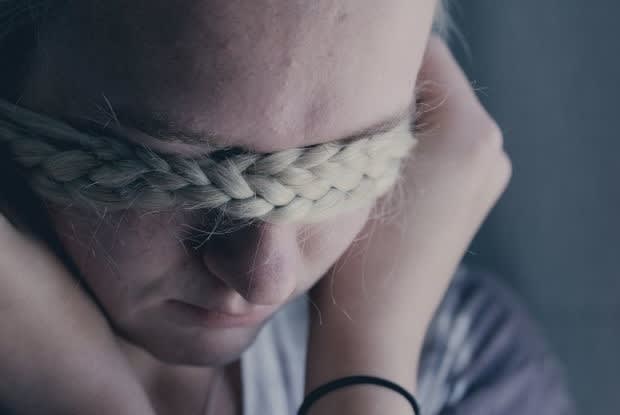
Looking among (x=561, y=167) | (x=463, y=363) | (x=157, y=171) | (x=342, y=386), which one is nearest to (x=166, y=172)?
(x=157, y=171)

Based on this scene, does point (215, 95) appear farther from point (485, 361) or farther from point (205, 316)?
point (485, 361)

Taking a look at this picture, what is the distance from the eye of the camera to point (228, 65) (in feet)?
1.47

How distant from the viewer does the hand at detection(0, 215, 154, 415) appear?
1.74 feet

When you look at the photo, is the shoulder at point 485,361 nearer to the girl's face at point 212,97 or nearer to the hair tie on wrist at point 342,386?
the hair tie on wrist at point 342,386

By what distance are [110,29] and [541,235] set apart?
3.24 feet

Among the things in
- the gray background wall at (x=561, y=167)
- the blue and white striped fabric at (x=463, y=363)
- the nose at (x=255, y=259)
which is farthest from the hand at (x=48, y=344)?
the gray background wall at (x=561, y=167)

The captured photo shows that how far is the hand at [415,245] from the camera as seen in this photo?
0.71m

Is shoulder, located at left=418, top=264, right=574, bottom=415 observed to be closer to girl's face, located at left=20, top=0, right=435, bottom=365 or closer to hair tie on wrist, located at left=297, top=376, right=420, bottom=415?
hair tie on wrist, located at left=297, top=376, right=420, bottom=415

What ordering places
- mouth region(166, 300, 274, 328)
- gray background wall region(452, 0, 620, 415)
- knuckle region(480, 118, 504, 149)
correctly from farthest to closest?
gray background wall region(452, 0, 620, 415)
knuckle region(480, 118, 504, 149)
mouth region(166, 300, 274, 328)

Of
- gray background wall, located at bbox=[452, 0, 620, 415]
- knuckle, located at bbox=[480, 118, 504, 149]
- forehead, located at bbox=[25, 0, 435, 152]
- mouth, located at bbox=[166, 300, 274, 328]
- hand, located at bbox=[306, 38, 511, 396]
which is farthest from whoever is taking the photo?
gray background wall, located at bbox=[452, 0, 620, 415]

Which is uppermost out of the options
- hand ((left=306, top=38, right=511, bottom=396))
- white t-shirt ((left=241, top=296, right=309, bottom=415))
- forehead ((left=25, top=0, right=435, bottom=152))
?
forehead ((left=25, top=0, right=435, bottom=152))

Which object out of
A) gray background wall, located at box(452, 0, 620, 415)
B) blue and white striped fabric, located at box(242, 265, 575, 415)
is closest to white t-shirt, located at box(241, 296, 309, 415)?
blue and white striped fabric, located at box(242, 265, 575, 415)

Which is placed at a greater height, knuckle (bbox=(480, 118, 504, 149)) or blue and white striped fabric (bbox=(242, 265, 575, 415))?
knuckle (bbox=(480, 118, 504, 149))

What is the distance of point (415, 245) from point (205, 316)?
11.3 inches
